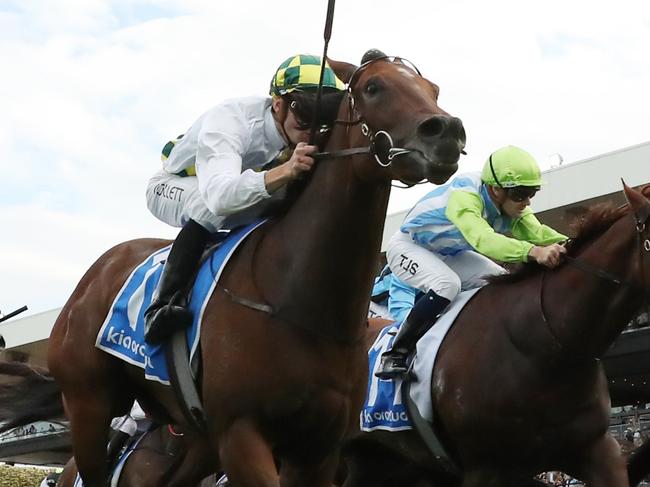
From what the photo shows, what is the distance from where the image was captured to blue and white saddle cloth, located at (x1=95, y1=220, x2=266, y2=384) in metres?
4.62

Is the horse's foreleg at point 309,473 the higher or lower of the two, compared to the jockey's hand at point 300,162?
lower

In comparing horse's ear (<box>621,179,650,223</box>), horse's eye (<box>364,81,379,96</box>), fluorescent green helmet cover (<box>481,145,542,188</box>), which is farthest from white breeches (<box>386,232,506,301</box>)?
horse's eye (<box>364,81,379,96</box>)

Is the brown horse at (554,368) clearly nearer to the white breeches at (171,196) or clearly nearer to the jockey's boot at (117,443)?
the white breeches at (171,196)

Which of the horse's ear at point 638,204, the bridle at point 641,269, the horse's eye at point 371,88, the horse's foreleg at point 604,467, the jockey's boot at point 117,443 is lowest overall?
the jockey's boot at point 117,443

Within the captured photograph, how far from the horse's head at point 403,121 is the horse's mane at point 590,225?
208cm

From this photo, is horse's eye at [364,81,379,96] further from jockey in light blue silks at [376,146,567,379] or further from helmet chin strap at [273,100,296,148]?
jockey in light blue silks at [376,146,567,379]

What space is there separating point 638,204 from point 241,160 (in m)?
2.21

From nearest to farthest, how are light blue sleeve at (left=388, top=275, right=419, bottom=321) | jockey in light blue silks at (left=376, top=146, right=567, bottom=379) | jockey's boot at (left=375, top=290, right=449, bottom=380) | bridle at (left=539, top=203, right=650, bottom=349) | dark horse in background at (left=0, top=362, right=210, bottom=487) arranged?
bridle at (left=539, top=203, right=650, bottom=349)
jockey in light blue silks at (left=376, top=146, right=567, bottom=379)
jockey's boot at (left=375, top=290, right=449, bottom=380)
dark horse in background at (left=0, top=362, right=210, bottom=487)
light blue sleeve at (left=388, top=275, right=419, bottom=321)

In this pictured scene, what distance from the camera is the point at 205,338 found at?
4.45 meters

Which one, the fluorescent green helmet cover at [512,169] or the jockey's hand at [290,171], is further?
the fluorescent green helmet cover at [512,169]

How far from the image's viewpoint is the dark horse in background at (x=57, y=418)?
22.7ft

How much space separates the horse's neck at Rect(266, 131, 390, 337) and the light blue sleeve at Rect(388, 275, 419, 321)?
3366 millimetres

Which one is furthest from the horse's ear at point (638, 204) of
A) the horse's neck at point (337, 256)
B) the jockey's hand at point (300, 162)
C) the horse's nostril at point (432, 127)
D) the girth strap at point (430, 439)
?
the horse's nostril at point (432, 127)

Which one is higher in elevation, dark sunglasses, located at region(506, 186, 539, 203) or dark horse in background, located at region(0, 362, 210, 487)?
dark sunglasses, located at region(506, 186, 539, 203)
